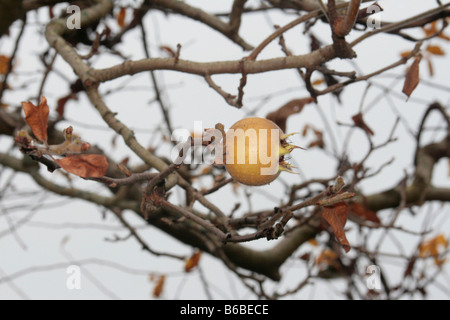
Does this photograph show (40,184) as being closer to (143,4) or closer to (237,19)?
(143,4)

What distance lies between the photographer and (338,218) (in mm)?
931

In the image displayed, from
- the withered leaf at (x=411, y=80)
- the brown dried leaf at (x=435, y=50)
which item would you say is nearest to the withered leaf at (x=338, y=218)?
the withered leaf at (x=411, y=80)

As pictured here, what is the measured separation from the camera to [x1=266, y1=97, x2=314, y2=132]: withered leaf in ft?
4.51

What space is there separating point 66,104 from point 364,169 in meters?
1.36

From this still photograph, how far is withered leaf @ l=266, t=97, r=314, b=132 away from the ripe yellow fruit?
0.54m

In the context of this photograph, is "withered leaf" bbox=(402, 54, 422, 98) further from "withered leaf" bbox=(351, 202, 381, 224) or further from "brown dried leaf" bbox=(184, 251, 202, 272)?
"brown dried leaf" bbox=(184, 251, 202, 272)

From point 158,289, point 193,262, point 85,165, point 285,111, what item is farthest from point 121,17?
point 85,165

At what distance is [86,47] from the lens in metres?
2.17

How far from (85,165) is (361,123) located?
919 mm

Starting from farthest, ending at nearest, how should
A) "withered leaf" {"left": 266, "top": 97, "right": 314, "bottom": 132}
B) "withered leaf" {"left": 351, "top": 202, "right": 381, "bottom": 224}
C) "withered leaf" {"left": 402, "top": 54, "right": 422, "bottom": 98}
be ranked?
"withered leaf" {"left": 351, "top": 202, "right": 381, "bottom": 224} < "withered leaf" {"left": 266, "top": 97, "right": 314, "bottom": 132} < "withered leaf" {"left": 402, "top": 54, "right": 422, "bottom": 98}

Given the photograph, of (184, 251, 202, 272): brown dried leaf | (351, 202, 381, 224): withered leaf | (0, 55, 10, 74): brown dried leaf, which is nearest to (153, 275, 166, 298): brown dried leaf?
(184, 251, 202, 272): brown dried leaf

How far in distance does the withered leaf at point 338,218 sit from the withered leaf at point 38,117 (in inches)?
21.5

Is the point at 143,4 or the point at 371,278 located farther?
the point at 143,4

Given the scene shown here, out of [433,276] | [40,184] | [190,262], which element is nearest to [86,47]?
[40,184]
